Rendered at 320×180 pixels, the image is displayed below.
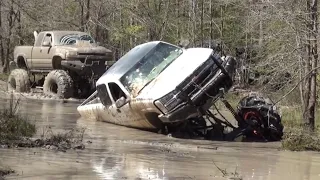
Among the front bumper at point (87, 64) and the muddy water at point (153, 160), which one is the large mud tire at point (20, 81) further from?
the muddy water at point (153, 160)

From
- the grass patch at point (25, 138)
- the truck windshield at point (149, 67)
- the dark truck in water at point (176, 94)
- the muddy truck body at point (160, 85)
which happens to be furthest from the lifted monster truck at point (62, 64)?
the grass patch at point (25, 138)

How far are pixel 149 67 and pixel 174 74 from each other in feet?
2.89

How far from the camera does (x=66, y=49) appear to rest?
21.5 m

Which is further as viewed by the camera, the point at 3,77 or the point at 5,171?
the point at 3,77

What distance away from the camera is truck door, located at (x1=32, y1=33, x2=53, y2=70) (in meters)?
22.4

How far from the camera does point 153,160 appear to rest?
9977mm

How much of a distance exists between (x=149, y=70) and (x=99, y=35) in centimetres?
1826

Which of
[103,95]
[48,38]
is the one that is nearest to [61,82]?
[48,38]

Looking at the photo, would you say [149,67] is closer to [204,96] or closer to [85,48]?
[204,96]

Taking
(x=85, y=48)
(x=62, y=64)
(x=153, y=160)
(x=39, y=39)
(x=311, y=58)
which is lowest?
(x=153, y=160)

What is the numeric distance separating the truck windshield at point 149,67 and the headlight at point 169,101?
0.98 meters

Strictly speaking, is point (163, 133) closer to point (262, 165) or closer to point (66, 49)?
point (262, 165)

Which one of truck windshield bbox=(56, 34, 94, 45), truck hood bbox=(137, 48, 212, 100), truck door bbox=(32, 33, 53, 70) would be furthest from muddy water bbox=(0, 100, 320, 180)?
truck door bbox=(32, 33, 53, 70)

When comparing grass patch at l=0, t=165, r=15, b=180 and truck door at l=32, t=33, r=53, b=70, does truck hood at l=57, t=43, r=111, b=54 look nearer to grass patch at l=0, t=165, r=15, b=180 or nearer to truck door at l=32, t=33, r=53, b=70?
truck door at l=32, t=33, r=53, b=70
